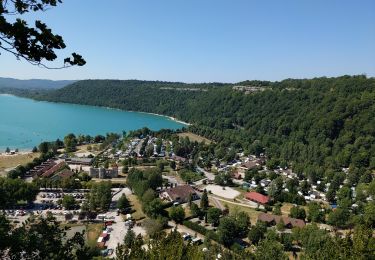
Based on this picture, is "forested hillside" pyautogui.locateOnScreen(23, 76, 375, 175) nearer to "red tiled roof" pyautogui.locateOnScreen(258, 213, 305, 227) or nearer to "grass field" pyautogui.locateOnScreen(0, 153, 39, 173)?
"red tiled roof" pyautogui.locateOnScreen(258, 213, 305, 227)

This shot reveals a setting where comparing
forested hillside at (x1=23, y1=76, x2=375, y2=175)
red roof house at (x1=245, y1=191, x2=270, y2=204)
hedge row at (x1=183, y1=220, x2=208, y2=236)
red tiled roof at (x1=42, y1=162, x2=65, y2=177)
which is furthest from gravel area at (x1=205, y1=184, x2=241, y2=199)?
red tiled roof at (x1=42, y1=162, x2=65, y2=177)

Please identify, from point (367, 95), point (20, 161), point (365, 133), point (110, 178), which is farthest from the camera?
point (367, 95)

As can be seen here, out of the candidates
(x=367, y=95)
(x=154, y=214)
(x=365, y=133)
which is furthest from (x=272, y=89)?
(x=154, y=214)

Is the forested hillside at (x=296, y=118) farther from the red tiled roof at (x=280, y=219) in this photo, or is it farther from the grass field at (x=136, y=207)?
the grass field at (x=136, y=207)

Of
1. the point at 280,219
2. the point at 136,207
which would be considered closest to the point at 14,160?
the point at 136,207

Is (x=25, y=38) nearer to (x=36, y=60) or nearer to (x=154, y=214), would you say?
(x=36, y=60)

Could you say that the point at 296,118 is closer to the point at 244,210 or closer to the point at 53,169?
the point at 244,210
